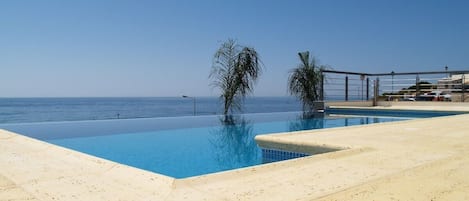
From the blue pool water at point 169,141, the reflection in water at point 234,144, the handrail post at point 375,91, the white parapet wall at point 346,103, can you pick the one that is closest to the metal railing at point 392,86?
the handrail post at point 375,91

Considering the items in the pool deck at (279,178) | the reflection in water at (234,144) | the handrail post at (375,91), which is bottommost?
the reflection in water at (234,144)

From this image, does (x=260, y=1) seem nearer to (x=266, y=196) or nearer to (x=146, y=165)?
(x=146, y=165)

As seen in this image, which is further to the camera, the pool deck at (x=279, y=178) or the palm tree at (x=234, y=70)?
the palm tree at (x=234, y=70)

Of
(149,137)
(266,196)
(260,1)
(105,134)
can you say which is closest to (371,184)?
(266,196)

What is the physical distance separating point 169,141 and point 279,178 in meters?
4.32

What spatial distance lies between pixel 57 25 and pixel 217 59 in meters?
7.24

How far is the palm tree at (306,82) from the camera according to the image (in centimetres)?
1319

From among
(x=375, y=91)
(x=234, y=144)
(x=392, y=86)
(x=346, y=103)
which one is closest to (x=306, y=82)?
(x=346, y=103)

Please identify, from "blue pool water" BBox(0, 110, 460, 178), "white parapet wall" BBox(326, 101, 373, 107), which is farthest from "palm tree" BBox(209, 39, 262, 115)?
"white parapet wall" BBox(326, 101, 373, 107)

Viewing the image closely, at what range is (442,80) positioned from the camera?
517 inches

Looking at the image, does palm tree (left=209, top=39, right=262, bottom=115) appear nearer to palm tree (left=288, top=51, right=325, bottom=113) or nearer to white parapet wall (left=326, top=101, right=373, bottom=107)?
palm tree (left=288, top=51, right=325, bottom=113)

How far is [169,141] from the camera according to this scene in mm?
6586

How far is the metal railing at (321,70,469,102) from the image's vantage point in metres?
12.6

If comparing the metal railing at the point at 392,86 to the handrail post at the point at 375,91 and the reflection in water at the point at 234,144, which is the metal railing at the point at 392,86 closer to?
the handrail post at the point at 375,91
